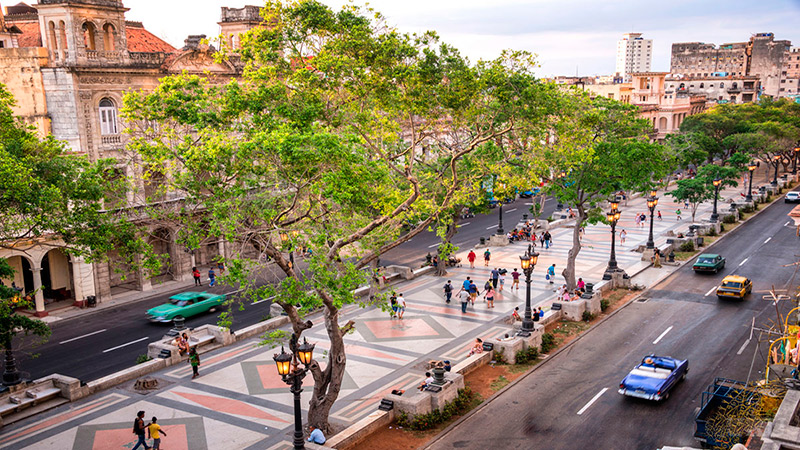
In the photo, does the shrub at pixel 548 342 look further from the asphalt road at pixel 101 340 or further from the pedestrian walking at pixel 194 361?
the pedestrian walking at pixel 194 361

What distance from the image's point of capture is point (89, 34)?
4325 cm

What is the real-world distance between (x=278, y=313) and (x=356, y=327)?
459 centimetres

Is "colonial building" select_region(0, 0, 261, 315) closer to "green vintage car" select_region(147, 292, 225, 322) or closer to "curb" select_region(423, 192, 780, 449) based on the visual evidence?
"green vintage car" select_region(147, 292, 225, 322)

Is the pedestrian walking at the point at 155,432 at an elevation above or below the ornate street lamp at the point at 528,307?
below

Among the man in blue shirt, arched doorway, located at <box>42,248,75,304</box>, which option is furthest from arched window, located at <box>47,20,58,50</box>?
the man in blue shirt

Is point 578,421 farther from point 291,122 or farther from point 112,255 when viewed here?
point 112,255

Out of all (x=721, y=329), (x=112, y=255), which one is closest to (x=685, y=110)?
(x=721, y=329)

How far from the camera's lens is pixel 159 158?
1797 centimetres

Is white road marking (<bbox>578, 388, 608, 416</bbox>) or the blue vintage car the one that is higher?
the blue vintage car

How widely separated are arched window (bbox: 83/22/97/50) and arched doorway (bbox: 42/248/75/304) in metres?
13.0

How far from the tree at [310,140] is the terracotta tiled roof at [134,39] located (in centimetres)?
3084

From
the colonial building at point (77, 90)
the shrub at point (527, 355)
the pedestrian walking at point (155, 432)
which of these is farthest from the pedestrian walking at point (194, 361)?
the shrub at point (527, 355)

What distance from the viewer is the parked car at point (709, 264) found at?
135 ft

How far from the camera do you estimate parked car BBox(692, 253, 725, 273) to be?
135 ft
